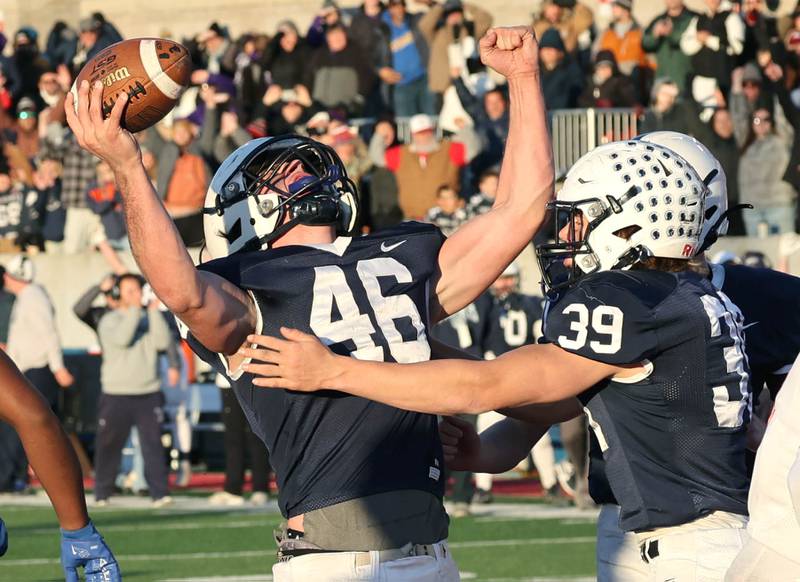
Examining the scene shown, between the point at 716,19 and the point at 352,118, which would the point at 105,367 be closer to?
the point at 352,118

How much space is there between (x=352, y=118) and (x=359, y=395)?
44.1ft

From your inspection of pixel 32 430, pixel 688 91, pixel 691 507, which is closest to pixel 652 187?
pixel 691 507

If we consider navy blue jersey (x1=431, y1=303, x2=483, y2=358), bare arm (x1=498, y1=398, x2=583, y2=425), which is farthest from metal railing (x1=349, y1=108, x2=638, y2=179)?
bare arm (x1=498, y1=398, x2=583, y2=425)

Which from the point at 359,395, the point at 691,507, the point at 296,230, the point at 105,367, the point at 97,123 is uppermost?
the point at 97,123

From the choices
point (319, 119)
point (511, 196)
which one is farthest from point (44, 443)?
point (319, 119)

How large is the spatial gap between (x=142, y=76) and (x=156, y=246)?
64cm

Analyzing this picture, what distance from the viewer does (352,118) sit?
17.0 m

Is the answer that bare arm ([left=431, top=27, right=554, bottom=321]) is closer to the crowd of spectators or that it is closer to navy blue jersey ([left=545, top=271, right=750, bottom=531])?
navy blue jersey ([left=545, top=271, right=750, bottom=531])

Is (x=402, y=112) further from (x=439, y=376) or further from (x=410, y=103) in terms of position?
(x=439, y=376)

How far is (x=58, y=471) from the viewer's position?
14.3 feet

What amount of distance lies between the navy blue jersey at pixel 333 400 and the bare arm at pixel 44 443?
2.00 feet

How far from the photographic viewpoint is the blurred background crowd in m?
14.6

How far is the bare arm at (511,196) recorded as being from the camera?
4.27 metres

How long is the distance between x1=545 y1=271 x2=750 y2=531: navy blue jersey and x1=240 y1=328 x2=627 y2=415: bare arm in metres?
0.07
